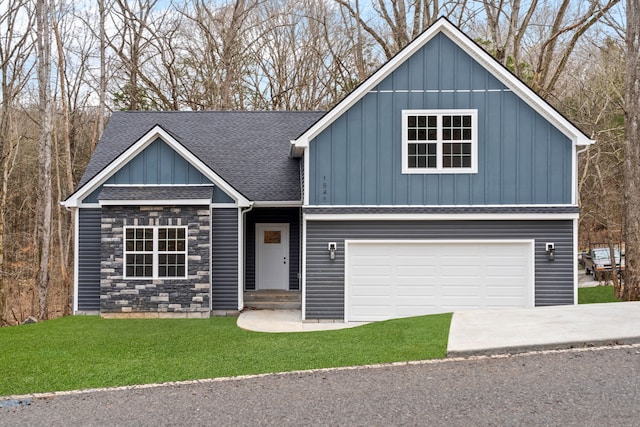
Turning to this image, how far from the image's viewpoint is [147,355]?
998 cm

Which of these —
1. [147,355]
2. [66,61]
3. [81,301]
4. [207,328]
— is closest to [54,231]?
[66,61]

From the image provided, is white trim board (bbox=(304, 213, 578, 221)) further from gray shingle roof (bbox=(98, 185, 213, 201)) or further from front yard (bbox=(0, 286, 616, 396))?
gray shingle roof (bbox=(98, 185, 213, 201))

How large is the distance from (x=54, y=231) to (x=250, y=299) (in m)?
15.7

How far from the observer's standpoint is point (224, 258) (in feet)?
48.9

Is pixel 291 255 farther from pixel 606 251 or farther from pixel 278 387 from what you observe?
pixel 606 251

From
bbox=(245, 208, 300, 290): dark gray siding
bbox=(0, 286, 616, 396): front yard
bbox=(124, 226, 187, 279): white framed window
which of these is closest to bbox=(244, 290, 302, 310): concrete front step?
bbox=(245, 208, 300, 290): dark gray siding

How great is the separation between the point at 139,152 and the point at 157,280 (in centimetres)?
319

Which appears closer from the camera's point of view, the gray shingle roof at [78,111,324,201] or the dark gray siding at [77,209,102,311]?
the dark gray siding at [77,209,102,311]

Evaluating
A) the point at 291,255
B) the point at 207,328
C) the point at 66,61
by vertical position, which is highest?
the point at 66,61

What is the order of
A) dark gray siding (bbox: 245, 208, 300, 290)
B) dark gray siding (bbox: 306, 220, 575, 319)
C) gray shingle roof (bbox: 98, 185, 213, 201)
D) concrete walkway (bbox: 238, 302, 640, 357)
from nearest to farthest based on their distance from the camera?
concrete walkway (bbox: 238, 302, 640, 357) → dark gray siding (bbox: 306, 220, 575, 319) → gray shingle roof (bbox: 98, 185, 213, 201) → dark gray siding (bbox: 245, 208, 300, 290)

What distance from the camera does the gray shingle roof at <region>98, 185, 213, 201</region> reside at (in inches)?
564

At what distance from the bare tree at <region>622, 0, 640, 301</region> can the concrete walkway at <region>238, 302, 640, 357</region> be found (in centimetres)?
303

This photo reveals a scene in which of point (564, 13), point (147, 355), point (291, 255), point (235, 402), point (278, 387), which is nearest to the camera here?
point (235, 402)

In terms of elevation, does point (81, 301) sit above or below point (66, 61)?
below
